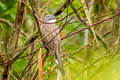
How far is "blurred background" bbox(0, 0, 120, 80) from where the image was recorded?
8.11 ft

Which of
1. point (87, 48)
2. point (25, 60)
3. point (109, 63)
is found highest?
point (109, 63)

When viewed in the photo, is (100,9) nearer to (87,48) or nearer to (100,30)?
(100,30)

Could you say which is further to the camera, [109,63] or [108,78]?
[109,63]

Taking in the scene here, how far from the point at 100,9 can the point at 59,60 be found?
1.76 m

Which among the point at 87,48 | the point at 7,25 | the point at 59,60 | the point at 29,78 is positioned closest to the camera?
the point at 59,60

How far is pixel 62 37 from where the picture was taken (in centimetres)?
319

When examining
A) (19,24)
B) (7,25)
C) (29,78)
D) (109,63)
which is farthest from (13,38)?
(109,63)

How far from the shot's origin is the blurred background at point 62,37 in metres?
Answer: 2.47

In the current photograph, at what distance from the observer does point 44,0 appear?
366 centimetres

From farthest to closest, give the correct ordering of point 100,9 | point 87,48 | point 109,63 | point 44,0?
point 100,9 → point 87,48 → point 44,0 → point 109,63

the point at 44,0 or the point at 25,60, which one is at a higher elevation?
the point at 44,0

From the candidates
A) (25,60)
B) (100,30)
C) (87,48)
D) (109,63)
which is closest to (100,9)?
(100,30)

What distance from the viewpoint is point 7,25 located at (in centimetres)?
437

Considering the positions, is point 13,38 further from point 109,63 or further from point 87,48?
point 109,63
